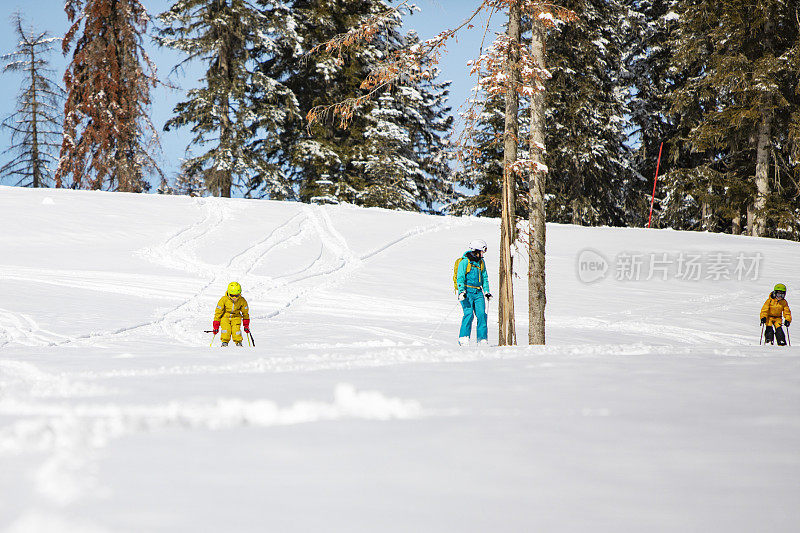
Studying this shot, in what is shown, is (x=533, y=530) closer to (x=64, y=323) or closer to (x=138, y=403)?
(x=138, y=403)

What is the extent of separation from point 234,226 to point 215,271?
6187 mm

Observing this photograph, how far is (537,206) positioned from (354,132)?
2387cm

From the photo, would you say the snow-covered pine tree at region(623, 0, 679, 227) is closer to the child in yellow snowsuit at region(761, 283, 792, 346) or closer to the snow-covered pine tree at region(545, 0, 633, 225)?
the snow-covered pine tree at region(545, 0, 633, 225)

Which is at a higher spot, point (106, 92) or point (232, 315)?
point (106, 92)

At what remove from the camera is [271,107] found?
103 ft

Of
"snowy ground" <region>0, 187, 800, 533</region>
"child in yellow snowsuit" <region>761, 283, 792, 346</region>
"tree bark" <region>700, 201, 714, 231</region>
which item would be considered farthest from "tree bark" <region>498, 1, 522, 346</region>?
"tree bark" <region>700, 201, 714, 231</region>

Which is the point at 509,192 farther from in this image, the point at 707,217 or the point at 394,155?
the point at 394,155

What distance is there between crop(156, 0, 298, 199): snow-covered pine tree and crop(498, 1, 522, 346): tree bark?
21.9 meters

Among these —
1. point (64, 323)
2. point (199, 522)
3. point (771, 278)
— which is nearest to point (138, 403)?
point (199, 522)

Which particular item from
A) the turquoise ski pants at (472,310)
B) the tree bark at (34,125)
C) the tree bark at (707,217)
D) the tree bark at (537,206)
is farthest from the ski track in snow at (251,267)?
the tree bark at (34,125)

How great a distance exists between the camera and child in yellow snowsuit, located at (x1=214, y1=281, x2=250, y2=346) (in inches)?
374

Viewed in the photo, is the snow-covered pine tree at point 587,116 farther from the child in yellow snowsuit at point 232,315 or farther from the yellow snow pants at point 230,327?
the yellow snow pants at point 230,327

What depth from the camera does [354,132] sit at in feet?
109

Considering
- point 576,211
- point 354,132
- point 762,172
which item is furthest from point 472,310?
point 354,132
